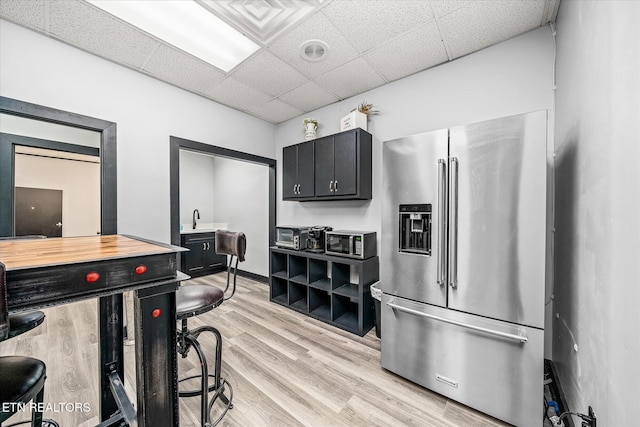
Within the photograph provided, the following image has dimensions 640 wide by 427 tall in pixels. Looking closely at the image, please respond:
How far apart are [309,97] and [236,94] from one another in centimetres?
90

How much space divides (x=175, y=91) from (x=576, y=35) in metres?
3.46

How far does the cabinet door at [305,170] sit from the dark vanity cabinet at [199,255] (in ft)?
7.87

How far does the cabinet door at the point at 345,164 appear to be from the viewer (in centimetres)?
271

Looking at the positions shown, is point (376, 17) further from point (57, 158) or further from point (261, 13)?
point (57, 158)

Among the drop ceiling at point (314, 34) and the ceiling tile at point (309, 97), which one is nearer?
the drop ceiling at point (314, 34)

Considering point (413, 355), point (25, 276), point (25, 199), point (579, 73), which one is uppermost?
point (579, 73)

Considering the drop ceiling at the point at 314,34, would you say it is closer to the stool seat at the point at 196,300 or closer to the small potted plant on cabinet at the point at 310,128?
the small potted plant on cabinet at the point at 310,128

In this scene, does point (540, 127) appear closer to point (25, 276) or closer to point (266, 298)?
point (25, 276)

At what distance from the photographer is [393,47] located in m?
2.16

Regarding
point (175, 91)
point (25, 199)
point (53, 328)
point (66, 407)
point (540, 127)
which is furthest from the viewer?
point (25, 199)

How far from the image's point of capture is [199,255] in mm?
4484

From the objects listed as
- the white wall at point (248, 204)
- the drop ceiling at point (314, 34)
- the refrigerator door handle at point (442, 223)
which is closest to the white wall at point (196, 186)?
the white wall at point (248, 204)

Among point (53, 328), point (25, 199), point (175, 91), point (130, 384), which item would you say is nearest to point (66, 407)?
point (130, 384)

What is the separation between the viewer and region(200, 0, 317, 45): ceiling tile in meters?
1.72
